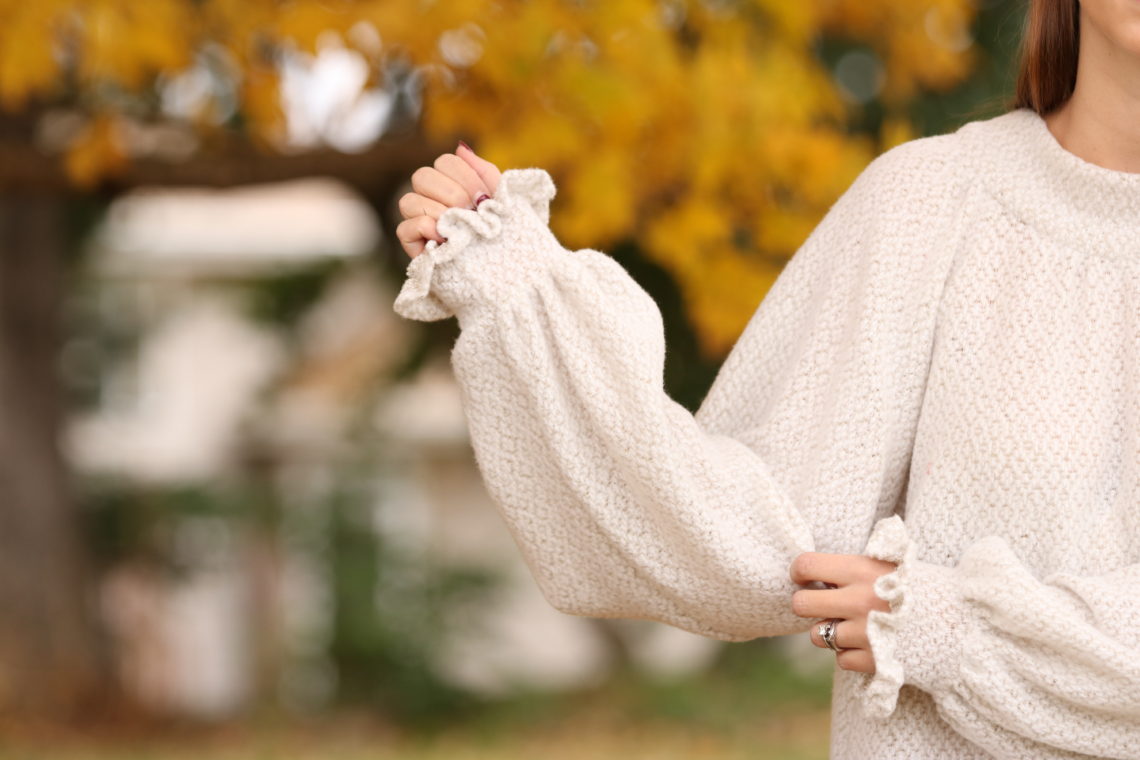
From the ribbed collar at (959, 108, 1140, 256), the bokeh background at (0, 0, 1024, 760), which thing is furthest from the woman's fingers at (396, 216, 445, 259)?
the bokeh background at (0, 0, 1024, 760)

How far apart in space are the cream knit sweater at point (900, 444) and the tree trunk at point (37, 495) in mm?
5567

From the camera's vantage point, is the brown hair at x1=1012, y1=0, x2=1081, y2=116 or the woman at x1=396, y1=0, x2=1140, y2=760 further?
the brown hair at x1=1012, y1=0, x2=1081, y2=116

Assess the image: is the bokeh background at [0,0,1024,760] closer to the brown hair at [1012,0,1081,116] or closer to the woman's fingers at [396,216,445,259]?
the brown hair at [1012,0,1081,116]

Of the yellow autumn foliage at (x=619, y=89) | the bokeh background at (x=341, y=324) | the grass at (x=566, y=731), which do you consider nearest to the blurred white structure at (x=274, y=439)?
the bokeh background at (x=341, y=324)

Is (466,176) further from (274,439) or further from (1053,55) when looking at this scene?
(274,439)

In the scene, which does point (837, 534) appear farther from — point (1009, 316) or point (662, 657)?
point (662, 657)

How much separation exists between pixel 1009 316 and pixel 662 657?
6609 mm

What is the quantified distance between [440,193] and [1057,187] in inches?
24.3

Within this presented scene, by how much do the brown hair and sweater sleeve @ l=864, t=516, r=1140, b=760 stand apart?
0.50m

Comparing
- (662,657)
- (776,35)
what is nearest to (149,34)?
(776,35)

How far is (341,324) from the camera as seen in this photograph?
8.99m

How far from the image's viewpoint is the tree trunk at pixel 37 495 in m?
6.40

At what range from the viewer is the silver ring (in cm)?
133

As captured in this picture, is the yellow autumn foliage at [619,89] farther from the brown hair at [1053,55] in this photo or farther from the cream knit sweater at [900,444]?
the cream knit sweater at [900,444]
